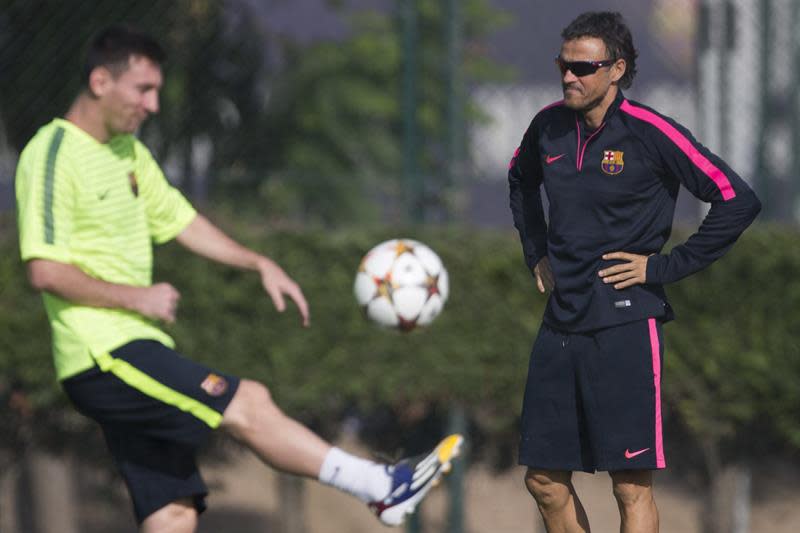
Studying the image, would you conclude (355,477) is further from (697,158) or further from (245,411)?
(697,158)

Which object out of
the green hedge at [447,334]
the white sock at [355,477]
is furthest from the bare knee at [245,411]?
the green hedge at [447,334]

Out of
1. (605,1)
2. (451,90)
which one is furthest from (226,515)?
(605,1)

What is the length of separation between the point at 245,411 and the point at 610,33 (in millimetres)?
1963

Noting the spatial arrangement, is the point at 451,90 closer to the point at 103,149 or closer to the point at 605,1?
the point at 605,1

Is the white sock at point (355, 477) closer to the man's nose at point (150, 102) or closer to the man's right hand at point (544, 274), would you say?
the man's right hand at point (544, 274)

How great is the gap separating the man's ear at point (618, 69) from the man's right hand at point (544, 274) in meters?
0.77

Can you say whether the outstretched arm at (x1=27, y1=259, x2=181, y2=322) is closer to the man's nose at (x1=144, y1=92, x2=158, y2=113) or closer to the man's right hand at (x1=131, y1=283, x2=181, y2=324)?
the man's right hand at (x1=131, y1=283, x2=181, y2=324)

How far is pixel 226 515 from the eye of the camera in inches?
433

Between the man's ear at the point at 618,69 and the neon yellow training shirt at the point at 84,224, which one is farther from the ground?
the man's ear at the point at 618,69

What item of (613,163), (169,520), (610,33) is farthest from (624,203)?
(169,520)

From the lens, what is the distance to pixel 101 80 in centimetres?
566

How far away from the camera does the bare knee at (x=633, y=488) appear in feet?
17.3

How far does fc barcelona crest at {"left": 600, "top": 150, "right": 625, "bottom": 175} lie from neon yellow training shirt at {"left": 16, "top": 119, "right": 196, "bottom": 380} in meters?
1.86

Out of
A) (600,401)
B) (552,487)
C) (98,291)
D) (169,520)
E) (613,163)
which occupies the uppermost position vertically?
(613,163)
